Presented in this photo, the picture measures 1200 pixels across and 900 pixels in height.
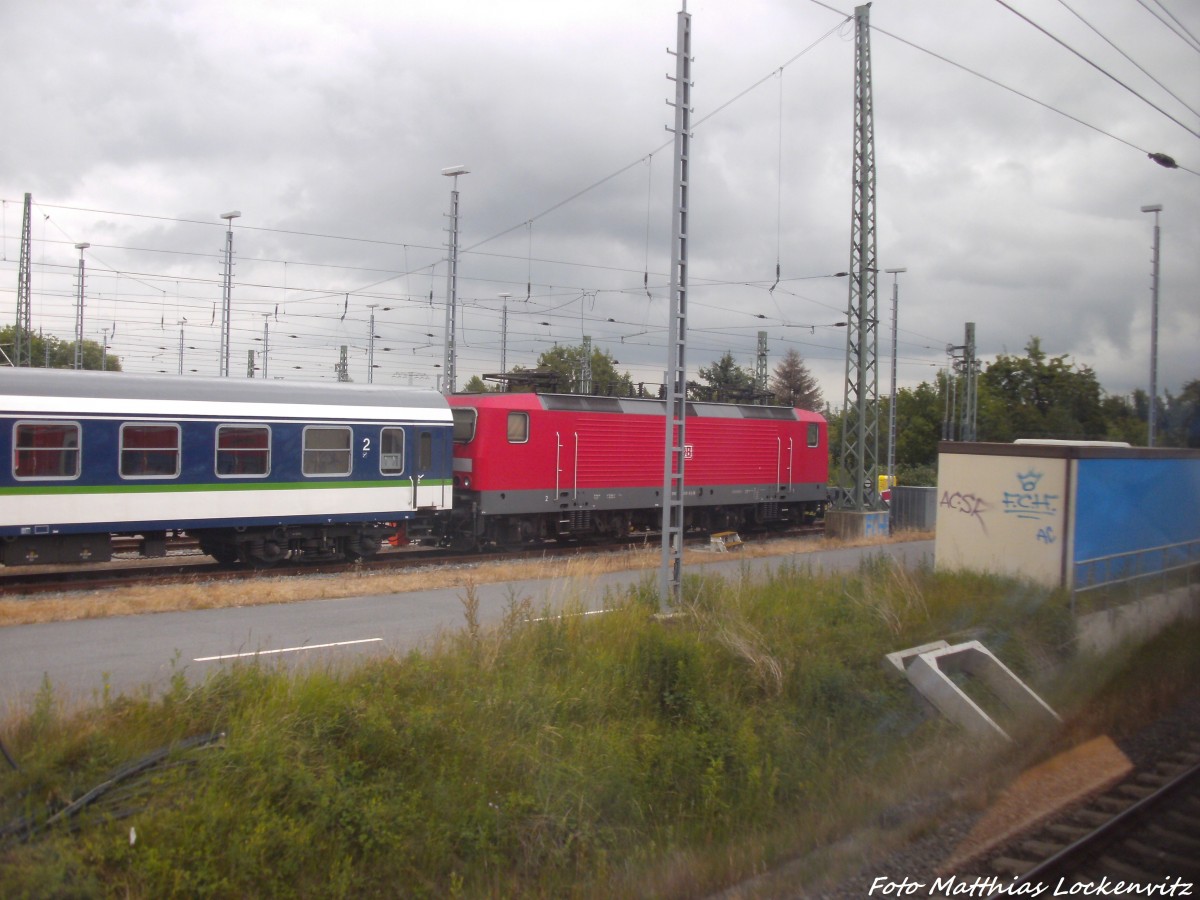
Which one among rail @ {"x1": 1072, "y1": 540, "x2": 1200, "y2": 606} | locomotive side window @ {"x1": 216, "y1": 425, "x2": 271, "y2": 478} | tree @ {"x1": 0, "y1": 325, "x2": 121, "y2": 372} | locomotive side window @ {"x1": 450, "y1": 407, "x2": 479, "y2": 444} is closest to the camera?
rail @ {"x1": 1072, "y1": 540, "x2": 1200, "y2": 606}

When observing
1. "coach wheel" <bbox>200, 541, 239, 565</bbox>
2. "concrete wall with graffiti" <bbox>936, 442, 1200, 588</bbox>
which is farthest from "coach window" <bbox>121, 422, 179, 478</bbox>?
"concrete wall with graffiti" <bbox>936, 442, 1200, 588</bbox>

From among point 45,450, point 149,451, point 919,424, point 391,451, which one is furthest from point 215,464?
point 919,424

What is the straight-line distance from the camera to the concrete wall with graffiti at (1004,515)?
551 inches

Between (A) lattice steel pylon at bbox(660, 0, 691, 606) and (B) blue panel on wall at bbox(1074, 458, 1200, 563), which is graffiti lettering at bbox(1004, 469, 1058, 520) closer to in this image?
(B) blue panel on wall at bbox(1074, 458, 1200, 563)

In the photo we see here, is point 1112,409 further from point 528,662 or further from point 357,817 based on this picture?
point 357,817

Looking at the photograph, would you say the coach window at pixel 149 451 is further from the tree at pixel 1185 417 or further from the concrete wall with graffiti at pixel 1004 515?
the tree at pixel 1185 417

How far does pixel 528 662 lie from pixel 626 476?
13.6m

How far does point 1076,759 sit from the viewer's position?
890 cm

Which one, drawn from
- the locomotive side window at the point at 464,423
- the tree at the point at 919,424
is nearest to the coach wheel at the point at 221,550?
the locomotive side window at the point at 464,423

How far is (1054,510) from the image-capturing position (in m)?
14.0

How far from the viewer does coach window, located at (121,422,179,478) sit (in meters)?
15.0

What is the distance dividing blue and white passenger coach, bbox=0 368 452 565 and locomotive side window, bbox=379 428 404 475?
0.07 feet

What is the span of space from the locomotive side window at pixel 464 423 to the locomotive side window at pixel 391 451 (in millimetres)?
1785

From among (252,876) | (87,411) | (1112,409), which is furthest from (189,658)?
(1112,409)
